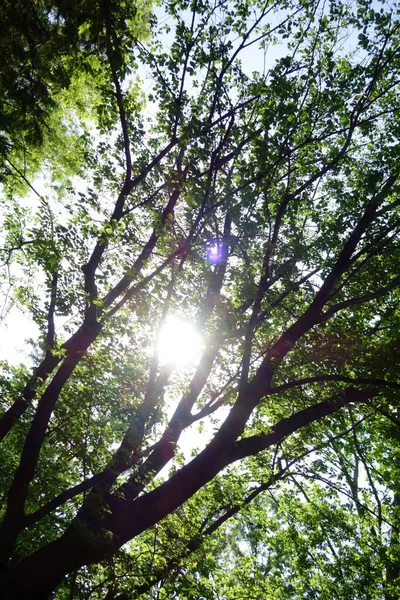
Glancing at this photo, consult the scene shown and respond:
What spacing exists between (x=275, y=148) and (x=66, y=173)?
23.9ft

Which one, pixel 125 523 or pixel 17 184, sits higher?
pixel 17 184

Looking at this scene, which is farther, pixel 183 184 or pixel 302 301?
pixel 302 301

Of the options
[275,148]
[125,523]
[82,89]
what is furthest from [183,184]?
[82,89]

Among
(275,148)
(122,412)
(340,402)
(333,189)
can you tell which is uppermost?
(333,189)

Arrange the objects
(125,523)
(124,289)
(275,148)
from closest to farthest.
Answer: (125,523)
(275,148)
(124,289)

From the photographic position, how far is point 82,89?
32.4 ft

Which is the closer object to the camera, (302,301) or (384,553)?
(302,301)

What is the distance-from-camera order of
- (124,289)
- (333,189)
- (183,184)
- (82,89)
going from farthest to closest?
(82,89)
(333,189)
(124,289)
(183,184)

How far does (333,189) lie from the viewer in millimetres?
8633

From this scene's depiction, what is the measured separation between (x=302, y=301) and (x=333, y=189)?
112 inches

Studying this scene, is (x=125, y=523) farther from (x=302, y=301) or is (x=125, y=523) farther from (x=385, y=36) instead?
(x=385, y=36)

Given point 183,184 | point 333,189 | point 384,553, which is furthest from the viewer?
point 384,553

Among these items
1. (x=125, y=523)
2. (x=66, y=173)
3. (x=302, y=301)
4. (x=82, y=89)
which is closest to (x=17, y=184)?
(x=66, y=173)

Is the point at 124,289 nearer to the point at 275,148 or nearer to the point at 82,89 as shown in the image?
the point at 275,148
